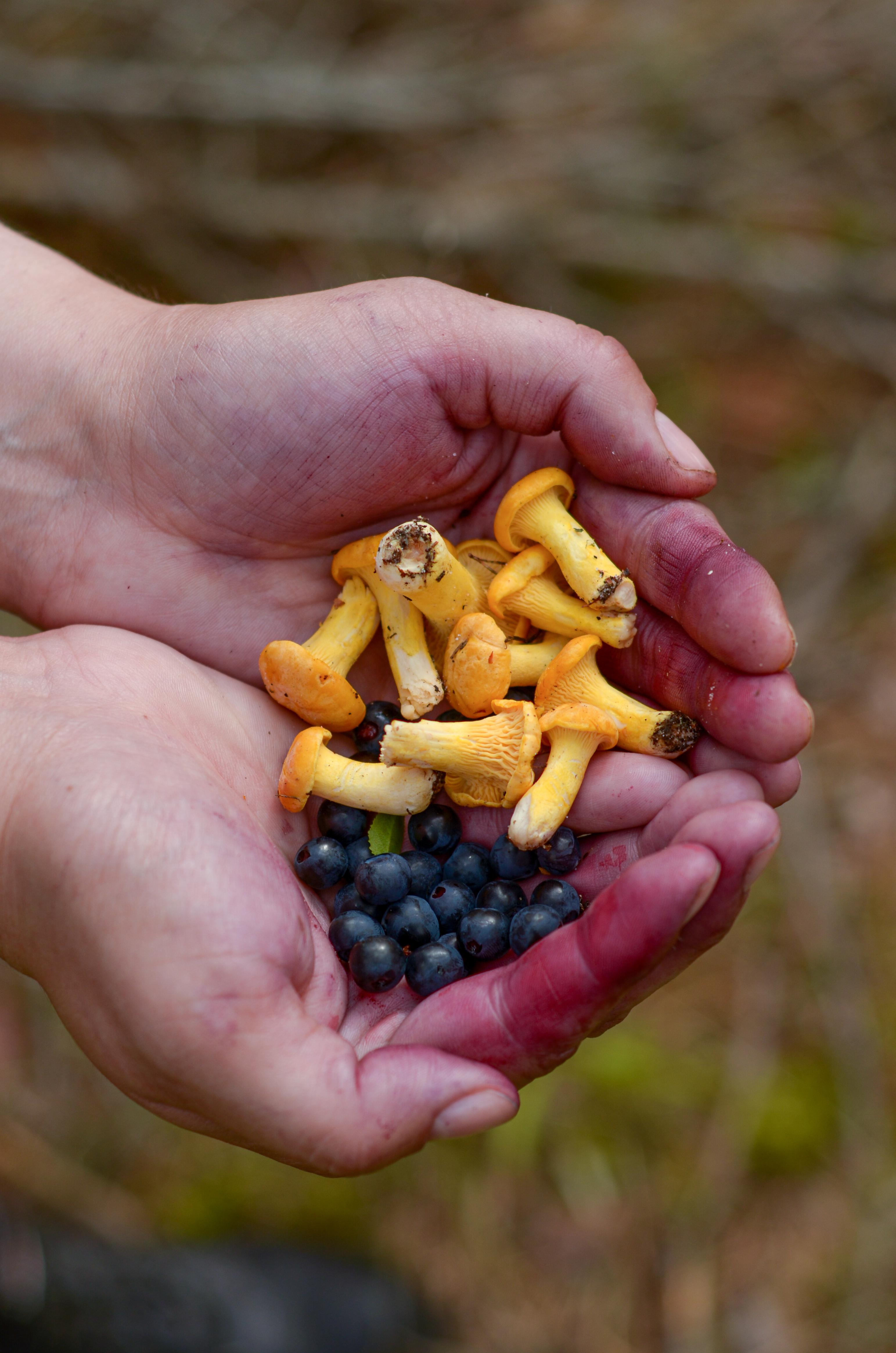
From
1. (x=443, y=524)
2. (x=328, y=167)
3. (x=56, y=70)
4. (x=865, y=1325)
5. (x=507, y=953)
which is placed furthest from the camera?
(x=328, y=167)

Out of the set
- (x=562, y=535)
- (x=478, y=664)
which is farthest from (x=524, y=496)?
(x=478, y=664)

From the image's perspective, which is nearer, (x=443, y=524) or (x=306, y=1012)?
(x=306, y=1012)

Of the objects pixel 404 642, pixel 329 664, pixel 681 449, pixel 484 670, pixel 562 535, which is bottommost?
pixel 329 664

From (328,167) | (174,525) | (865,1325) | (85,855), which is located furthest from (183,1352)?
(328,167)

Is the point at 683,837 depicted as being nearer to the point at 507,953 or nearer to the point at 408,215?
the point at 507,953

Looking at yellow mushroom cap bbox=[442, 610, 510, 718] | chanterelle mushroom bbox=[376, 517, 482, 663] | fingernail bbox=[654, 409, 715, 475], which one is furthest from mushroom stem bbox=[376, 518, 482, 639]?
fingernail bbox=[654, 409, 715, 475]

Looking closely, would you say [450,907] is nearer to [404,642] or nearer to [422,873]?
[422,873]

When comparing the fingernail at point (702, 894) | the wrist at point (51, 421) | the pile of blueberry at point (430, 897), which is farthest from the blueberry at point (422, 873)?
the wrist at point (51, 421)
